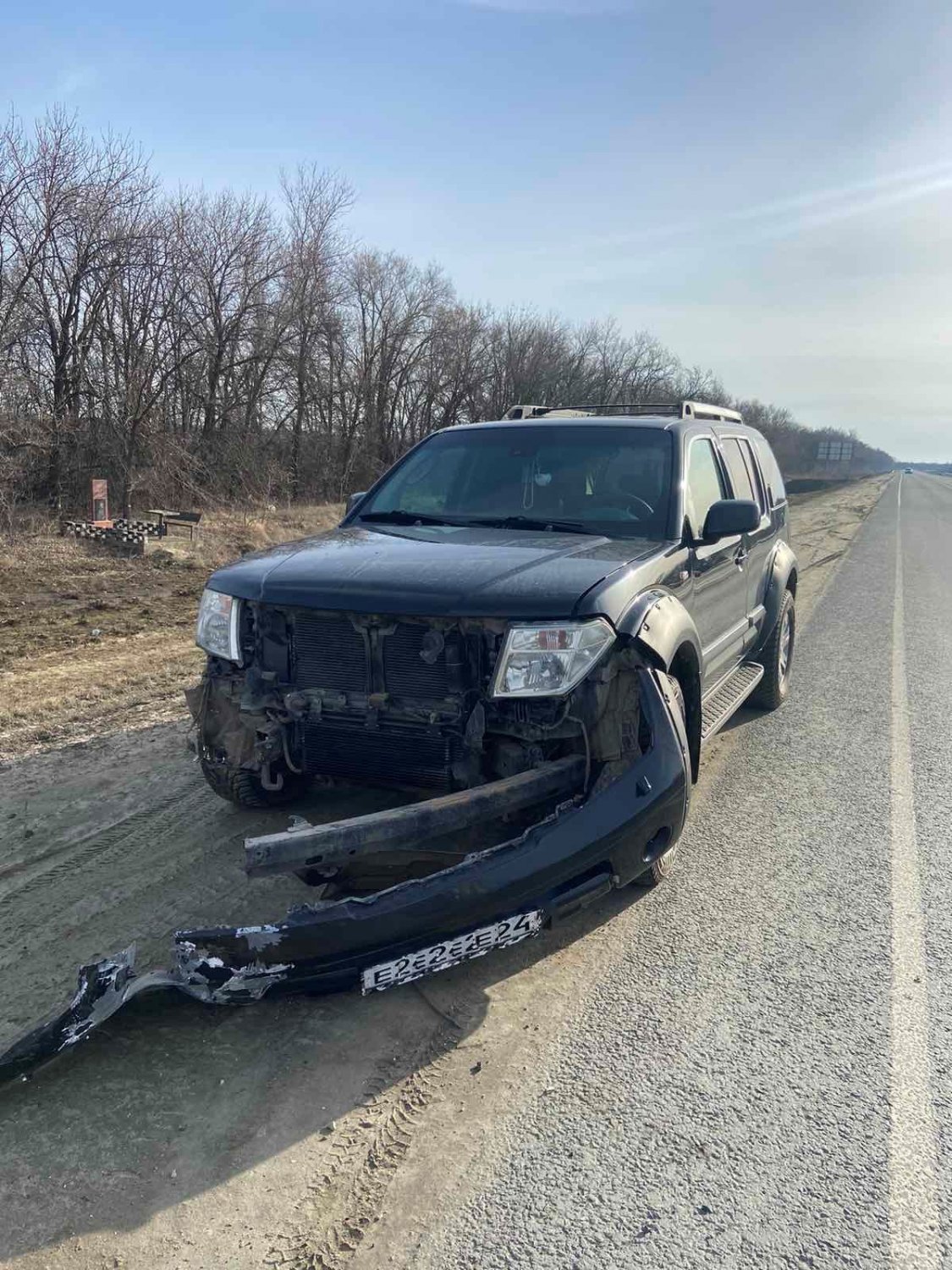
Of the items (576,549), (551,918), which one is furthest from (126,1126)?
(576,549)

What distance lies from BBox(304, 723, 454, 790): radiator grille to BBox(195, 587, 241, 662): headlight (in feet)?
1.64

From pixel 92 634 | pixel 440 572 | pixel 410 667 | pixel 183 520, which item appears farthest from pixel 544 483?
pixel 183 520

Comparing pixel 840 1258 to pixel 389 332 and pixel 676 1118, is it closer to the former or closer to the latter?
pixel 676 1118

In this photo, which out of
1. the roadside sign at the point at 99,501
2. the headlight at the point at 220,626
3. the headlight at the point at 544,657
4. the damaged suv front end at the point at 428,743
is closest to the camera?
the damaged suv front end at the point at 428,743

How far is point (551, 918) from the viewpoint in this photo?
9.73 ft

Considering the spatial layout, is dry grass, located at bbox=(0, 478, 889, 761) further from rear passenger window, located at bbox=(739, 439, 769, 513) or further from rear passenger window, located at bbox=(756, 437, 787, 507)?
rear passenger window, located at bbox=(756, 437, 787, 507)

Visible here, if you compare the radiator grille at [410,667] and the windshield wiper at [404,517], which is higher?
the windshield wiper at [404,517]

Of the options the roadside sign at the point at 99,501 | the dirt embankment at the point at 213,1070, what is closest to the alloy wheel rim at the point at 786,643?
the dirt embankment at the point at 213,1070

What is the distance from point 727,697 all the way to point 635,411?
2.15 m

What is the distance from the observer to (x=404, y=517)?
481 cm

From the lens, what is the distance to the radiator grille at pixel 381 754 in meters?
3.42

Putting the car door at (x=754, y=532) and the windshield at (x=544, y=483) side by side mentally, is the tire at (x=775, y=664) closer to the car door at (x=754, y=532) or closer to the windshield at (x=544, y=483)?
the car door at (x=754, y=532)

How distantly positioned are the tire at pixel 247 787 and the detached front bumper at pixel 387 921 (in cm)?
128

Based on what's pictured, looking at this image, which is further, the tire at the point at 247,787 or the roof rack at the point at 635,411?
the roof rack at the point at 635,411
